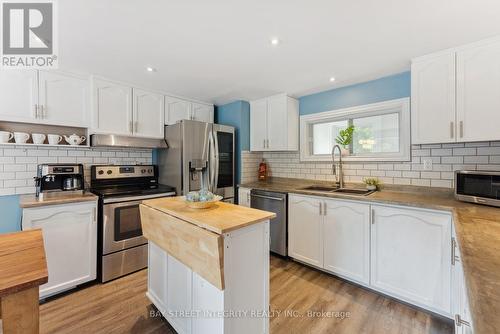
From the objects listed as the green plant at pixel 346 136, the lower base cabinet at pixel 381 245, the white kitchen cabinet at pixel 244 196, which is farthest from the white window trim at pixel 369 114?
the white kitchen cabinet at pixel 244 196

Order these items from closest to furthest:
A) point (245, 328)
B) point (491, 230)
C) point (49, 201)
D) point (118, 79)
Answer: point (491, 230) → point (245, 328) → point (49, 201) → point (118, 79)

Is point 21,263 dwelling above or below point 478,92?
below

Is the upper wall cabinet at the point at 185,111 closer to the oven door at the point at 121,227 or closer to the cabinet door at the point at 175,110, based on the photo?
the cabinet door at the point at 175,110

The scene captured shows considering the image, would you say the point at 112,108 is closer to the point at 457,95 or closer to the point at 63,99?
the point at 63,99

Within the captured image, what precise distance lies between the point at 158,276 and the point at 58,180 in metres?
1.63

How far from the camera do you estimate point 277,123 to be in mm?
3334

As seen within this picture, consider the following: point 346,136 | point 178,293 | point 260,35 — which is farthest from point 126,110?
point 346,136

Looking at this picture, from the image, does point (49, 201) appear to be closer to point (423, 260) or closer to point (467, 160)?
point (423, 260)

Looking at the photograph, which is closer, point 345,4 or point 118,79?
point 345,4

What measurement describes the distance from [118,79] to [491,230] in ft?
12.0

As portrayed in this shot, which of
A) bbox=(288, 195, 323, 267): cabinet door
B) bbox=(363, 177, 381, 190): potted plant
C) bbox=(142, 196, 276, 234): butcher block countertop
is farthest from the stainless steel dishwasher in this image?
bbox=(142, 196, 276, 234): butcher block countertop

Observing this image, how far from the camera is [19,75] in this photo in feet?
7.23

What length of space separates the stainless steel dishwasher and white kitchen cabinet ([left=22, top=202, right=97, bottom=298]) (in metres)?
1.99

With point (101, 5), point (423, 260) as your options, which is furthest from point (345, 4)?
point (423, 260)
